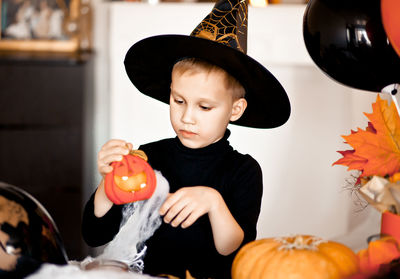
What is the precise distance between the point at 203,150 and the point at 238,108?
10 centimetres

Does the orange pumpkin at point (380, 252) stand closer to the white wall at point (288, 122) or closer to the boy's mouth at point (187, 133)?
the boy's mouth at point (187, 133)

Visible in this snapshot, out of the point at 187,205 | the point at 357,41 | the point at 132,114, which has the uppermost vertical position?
the point at 357,41

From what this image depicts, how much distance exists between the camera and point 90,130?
227cm

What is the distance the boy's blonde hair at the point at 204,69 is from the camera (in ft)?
2.90

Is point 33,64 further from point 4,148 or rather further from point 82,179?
point 82,179

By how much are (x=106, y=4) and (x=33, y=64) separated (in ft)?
1.52

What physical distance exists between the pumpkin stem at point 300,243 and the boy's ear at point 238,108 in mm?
321

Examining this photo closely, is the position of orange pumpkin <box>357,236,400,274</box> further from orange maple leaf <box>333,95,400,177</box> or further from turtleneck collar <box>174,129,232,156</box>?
turtleneck collar <box>174,129,232,156</box>

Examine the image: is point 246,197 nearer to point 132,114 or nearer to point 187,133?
point 187,133

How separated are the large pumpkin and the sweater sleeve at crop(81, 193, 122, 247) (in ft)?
1.04

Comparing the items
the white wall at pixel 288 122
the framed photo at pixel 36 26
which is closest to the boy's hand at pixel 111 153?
the white wall at pixel 288 122

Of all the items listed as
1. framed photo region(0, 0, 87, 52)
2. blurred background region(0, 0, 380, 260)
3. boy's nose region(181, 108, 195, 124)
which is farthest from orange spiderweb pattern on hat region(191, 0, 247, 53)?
framed photo region(0, 0, 87, 52)

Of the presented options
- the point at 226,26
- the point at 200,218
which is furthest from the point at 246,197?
the point at 226,26

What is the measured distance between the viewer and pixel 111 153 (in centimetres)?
79
